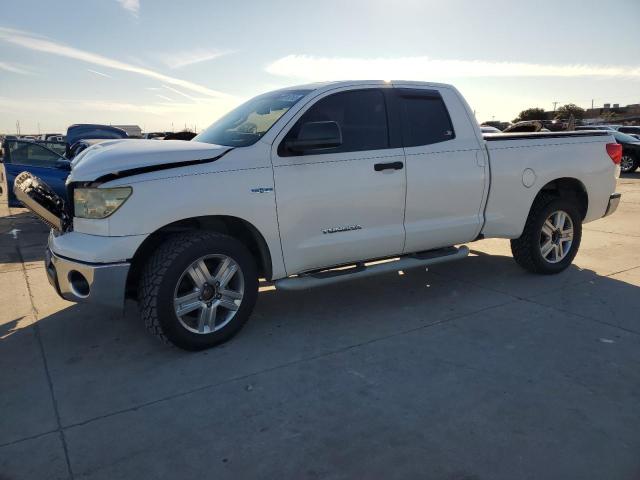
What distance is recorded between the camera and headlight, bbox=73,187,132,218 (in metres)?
3.40

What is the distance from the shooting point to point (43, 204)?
3752 millimetres

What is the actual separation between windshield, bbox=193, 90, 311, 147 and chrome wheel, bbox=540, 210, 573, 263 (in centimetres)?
309

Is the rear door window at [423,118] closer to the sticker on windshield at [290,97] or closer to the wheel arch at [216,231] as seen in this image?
the sticker on windshield at [290,97]

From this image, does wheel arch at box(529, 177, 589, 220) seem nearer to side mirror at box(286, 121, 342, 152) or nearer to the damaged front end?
side mirror at box(286, 121, 342, 152)

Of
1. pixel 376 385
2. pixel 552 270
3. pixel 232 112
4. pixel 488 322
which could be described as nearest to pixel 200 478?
pixel 376 385

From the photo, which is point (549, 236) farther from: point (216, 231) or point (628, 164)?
point (628, 164)

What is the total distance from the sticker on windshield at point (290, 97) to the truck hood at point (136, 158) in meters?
0.77

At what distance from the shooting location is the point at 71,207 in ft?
12.2

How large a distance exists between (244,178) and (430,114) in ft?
6.58

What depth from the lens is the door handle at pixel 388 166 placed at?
4.26 metres

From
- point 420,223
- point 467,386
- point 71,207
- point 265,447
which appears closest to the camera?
point 265,447

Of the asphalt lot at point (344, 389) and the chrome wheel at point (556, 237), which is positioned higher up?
the chrome wheel at point (556, 237)

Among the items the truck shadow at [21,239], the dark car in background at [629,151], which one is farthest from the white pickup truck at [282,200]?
the dark car in background at [629,151]

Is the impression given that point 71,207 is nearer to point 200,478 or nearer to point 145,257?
point 145,257
